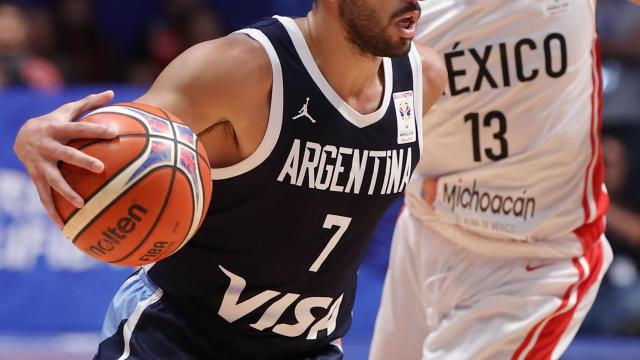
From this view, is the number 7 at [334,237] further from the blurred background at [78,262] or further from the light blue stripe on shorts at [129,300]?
the blurred background at [78,262]

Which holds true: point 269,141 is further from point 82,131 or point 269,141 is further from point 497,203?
point 497,203

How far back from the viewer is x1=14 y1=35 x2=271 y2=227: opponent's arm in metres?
3.03

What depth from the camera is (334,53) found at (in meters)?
3.72

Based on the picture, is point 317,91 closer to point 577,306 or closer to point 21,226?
point 577,306

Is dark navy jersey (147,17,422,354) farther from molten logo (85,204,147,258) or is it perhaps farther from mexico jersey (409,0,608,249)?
mexico jersey (409,0,608,249)

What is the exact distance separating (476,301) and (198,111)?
182 centimetres

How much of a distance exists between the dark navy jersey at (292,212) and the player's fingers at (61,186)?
629mm

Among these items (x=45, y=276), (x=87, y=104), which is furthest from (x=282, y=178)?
(x=45, y=276)

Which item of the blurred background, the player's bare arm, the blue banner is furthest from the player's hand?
the blue banner

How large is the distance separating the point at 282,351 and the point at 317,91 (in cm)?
95

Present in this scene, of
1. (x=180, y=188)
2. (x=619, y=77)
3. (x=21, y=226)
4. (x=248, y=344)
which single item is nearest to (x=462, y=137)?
(x=248, y=344)

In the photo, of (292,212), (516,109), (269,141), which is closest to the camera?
(269,141)

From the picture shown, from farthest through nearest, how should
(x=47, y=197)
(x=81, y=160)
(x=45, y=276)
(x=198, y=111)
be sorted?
(x=45, y=276), (x=198, y=111), (x=47, y=197), (x=81, y=160)

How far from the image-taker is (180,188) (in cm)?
→ 311
